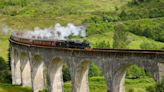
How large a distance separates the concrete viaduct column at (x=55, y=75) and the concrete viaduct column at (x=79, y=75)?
253 inches

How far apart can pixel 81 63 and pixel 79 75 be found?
Result: 2.76m

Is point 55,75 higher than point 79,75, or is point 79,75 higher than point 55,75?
point 79,75

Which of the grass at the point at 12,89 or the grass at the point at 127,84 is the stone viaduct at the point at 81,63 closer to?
the grass at the point at 12,89

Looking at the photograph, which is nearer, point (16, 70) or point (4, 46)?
point (16, 70)

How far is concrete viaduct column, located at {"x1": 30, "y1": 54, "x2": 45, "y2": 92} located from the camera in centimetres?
7044

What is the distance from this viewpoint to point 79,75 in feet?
188

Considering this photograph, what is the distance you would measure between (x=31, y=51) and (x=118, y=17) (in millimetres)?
117610

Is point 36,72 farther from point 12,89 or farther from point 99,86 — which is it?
point 99,86

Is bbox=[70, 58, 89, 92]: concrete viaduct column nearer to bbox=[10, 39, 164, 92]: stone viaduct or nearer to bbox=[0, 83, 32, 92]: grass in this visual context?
bbox=[10, 39, 164, 92]: stone viaduct

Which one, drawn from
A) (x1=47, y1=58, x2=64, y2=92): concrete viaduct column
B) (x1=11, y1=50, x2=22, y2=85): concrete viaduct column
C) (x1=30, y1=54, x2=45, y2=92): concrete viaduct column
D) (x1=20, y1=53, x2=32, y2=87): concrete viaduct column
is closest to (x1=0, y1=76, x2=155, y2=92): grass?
(x1=20, y1=53, x2=32, y2=87): concrete viaduct column

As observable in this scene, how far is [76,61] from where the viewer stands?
5594 centimetres

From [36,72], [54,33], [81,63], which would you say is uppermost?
[81,63]

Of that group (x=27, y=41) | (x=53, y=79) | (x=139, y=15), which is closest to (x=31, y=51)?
(x=27, y=41)

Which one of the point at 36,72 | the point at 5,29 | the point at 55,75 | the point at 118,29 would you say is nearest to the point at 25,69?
the point at 36,72
